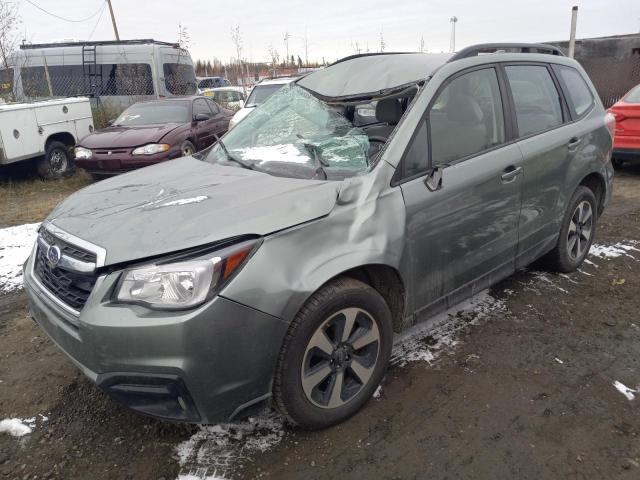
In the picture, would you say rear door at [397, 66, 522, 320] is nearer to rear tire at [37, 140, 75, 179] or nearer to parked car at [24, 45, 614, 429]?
parked car at [24, 45, 614, 429]

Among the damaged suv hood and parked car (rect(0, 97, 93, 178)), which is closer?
the damaged suv hood

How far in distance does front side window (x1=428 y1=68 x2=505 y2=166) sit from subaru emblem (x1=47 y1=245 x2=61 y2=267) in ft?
6.56

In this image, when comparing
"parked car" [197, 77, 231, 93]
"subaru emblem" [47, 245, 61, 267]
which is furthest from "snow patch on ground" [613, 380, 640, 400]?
"parked car" [197, 77, 231, 93]

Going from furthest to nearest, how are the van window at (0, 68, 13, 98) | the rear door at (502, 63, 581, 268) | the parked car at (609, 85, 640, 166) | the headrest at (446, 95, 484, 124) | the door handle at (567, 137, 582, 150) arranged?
A: the van window at (0, 68, 13, 98) < the parked car at (609, 85, 640, 166) < the door handle at (567, 137, 582, 150) < the rear door at (502, 63, 581, 268) < the headrest at (446, 95, 484, 124)

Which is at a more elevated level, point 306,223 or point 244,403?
point 306,223

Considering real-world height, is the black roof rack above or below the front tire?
above

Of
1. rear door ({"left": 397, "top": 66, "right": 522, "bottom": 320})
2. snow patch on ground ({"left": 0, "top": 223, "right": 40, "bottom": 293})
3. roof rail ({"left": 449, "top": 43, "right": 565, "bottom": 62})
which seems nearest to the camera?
rear door ({"left": 397, "top": 66, "right": 522, "bottom": 320})

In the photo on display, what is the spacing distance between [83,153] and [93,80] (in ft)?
18.4

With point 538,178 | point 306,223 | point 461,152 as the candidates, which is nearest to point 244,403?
point 306,223

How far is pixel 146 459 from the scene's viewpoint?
233cm

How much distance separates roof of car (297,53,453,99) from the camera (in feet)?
10.0

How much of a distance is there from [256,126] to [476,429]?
236 centimetres

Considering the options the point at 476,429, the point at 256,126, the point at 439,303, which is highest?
the point at 256,126

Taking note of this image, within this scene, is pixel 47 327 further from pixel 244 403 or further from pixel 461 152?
pixel 461 152
